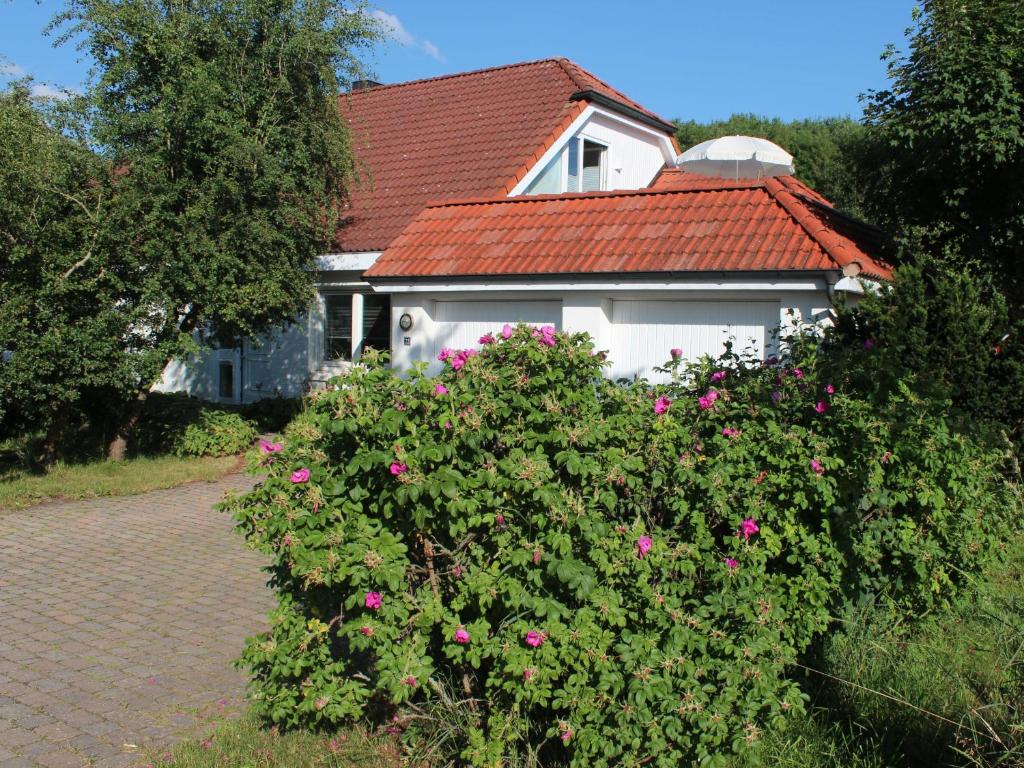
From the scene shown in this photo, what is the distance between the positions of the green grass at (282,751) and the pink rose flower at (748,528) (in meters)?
1.88

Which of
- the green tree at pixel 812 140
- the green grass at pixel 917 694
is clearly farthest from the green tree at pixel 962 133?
the green tree at pixel 812 140

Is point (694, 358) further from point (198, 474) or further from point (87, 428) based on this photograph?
point (87, 428)

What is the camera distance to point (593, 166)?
1870 cm

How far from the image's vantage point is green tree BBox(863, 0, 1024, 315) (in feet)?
29.6

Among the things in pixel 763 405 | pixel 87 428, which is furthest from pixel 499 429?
pixel 87 428

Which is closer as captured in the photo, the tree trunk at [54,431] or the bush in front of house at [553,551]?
the bush in front of house at [553,551]

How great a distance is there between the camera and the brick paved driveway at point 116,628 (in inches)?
191

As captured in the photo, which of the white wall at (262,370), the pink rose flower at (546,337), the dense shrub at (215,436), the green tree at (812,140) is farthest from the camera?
the green tree at (812,140)

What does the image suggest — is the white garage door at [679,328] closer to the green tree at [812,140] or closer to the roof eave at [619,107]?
the roof eave at [619,107]

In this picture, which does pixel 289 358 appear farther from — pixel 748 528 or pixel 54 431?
pixel 748 528

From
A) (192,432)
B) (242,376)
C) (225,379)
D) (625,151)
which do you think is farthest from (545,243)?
(225,379)

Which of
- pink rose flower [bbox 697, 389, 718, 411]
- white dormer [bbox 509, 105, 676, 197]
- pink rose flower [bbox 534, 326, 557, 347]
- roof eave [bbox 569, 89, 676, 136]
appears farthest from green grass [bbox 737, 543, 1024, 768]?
roof eave [bbox 569, 89, 676, 136]

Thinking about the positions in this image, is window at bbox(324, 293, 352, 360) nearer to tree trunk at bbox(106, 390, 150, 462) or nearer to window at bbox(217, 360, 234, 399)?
window at bbox(217, 360, 234, 399)

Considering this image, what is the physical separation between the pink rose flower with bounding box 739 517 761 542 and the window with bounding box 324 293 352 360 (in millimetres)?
13627
